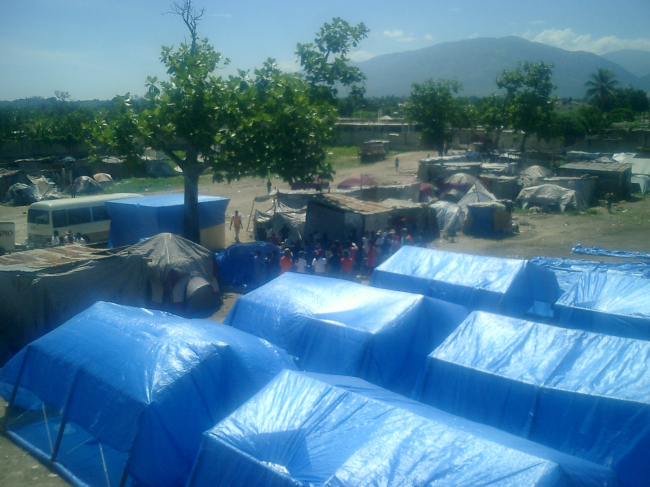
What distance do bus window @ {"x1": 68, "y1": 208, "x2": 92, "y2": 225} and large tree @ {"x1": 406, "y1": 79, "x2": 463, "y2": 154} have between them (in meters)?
25.9

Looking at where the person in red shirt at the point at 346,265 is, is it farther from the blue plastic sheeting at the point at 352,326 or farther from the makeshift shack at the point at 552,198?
the makeshift shack at the point at 552,198

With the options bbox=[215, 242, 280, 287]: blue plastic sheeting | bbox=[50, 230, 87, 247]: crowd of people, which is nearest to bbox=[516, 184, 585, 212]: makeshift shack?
bbox=[215, 242, 280, 287]: blue plastic sheeting

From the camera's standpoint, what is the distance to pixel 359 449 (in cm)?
412

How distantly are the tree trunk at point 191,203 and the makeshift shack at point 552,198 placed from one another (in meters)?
15.6

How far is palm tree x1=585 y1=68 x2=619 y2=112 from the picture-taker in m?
65.4

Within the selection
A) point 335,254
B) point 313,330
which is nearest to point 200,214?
point 335,254

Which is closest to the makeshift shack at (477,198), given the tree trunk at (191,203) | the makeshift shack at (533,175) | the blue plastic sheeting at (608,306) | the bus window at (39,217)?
the makeshift shack at (533,175)

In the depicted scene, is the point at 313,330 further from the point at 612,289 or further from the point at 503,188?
the point at 503,188

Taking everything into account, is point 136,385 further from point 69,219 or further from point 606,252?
point 606,252

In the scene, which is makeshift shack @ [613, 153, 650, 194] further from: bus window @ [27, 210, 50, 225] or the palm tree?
the palm tree

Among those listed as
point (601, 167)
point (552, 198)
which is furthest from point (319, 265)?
point (601, 167)

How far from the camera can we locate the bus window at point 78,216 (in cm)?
1775

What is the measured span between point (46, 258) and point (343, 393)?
25.0 feet

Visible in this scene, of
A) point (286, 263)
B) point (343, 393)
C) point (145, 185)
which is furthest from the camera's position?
point (145, 185)
